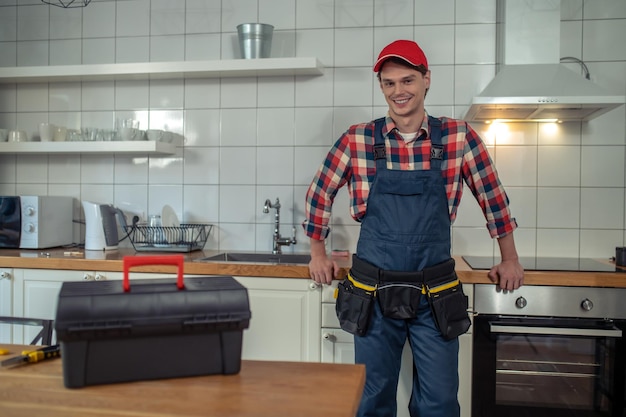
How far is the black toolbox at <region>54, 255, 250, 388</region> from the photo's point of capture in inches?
42.0

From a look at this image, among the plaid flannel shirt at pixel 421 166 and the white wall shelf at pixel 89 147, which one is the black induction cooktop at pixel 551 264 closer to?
the plaid flannel shirt at pixel 421 166

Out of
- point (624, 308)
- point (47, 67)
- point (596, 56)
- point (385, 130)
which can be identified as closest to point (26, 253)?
point (47, 67)

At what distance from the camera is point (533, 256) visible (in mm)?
2912

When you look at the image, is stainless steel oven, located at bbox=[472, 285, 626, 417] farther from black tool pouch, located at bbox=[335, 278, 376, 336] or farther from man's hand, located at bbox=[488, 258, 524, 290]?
black tool pouch, located at bbox=[335, 278, 376, 336]

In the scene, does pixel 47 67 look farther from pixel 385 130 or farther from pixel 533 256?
pixel 533 256

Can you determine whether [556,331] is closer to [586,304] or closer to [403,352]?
[586,304]

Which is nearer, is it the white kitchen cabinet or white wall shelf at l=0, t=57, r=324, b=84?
the white kitchen cabinet

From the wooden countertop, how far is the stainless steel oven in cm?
4

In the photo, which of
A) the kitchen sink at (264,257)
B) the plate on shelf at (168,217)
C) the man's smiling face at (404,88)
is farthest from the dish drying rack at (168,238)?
the man's smiling face at (404,88)

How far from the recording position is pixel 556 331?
2.29 m

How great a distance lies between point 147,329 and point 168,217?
2.02m

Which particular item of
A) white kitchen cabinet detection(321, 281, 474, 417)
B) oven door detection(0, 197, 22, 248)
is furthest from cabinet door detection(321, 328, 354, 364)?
oven door detection(0, 197, 22, 248)

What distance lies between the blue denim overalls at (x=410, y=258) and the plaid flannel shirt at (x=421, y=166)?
0.10ft

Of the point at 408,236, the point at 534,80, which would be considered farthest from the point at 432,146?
the point at 534,80
